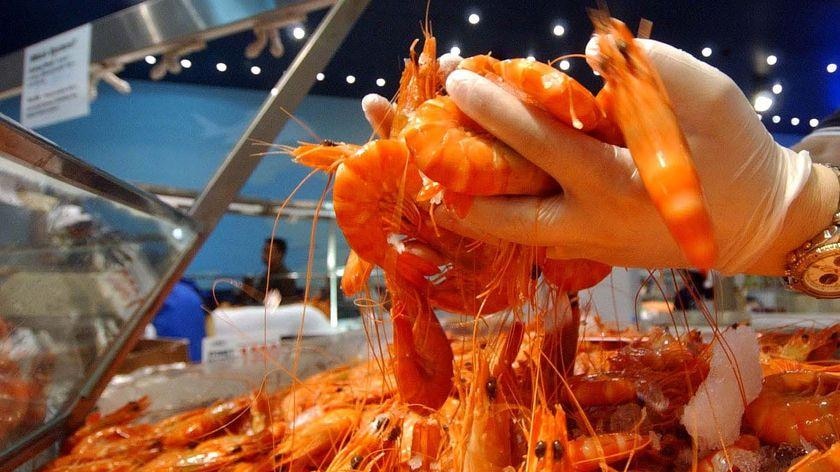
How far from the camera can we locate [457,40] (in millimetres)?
2875

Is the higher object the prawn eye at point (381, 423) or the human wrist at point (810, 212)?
the human wrist at point (810, 212)

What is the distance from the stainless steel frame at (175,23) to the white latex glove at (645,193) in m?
1.52

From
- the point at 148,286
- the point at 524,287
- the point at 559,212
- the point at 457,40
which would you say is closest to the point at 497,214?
the point at 559,212

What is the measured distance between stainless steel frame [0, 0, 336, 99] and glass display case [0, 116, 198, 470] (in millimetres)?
888

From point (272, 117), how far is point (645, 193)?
133 cm

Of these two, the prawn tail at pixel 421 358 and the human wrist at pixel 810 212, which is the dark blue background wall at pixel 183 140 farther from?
the human wrist at pixel 810 212

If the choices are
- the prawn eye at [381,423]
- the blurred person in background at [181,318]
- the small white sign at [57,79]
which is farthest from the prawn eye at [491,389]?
the blurred person in background at [181,318]

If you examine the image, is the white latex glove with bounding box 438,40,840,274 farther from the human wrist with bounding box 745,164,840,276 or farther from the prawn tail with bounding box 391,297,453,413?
the prawn tail with bounding box 391,297,453,413

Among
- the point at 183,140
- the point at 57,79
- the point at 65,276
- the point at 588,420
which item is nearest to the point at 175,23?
the point at 57,79

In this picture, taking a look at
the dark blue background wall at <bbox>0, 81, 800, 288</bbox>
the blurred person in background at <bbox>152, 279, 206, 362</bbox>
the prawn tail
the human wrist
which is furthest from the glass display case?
the dark blue background wall at <bbox>0, 81, 800, 288</bbox>

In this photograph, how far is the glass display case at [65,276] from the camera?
119 centimetres

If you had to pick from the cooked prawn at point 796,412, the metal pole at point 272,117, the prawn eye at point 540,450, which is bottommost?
the prawn eye at point 540,450

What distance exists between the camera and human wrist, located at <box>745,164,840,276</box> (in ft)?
2.40

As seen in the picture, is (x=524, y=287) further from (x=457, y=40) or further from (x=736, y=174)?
(x=457, y=40)
